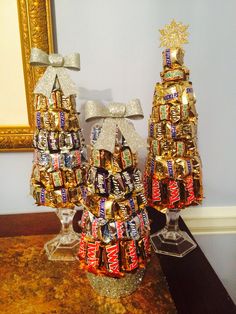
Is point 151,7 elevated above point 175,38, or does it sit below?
above

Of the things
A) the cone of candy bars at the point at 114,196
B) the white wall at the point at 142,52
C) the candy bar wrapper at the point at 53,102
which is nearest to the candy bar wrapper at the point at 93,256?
the cone of candy bars at the point at 114,196

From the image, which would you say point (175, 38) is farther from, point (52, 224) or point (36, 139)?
point (52, 224)

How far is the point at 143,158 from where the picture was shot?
0.87m

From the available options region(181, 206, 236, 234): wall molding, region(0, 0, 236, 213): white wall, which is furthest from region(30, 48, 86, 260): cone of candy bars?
region(181, 206, 236, 234): wall molding

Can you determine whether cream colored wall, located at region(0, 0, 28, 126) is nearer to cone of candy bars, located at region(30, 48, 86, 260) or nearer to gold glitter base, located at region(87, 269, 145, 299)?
cone of candy bars, located at region(30, 48, 86, 260)

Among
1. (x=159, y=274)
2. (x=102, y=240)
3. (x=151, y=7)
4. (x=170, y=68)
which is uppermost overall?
(x=151, y=7)

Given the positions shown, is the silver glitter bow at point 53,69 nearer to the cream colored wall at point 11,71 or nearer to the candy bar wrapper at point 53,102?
the candy bar wrapper at point 53,102

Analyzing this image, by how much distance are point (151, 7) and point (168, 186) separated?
20.9 inches

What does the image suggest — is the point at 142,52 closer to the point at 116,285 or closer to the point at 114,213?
the point at 114,213

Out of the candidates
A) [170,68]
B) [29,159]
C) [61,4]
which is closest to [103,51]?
[61,4]

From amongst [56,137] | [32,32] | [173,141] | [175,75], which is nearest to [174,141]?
[173,141]

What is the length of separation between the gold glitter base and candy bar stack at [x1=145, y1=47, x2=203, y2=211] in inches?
6.8

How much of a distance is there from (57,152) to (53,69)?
0.18 metres

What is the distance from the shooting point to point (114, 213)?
48 cm
